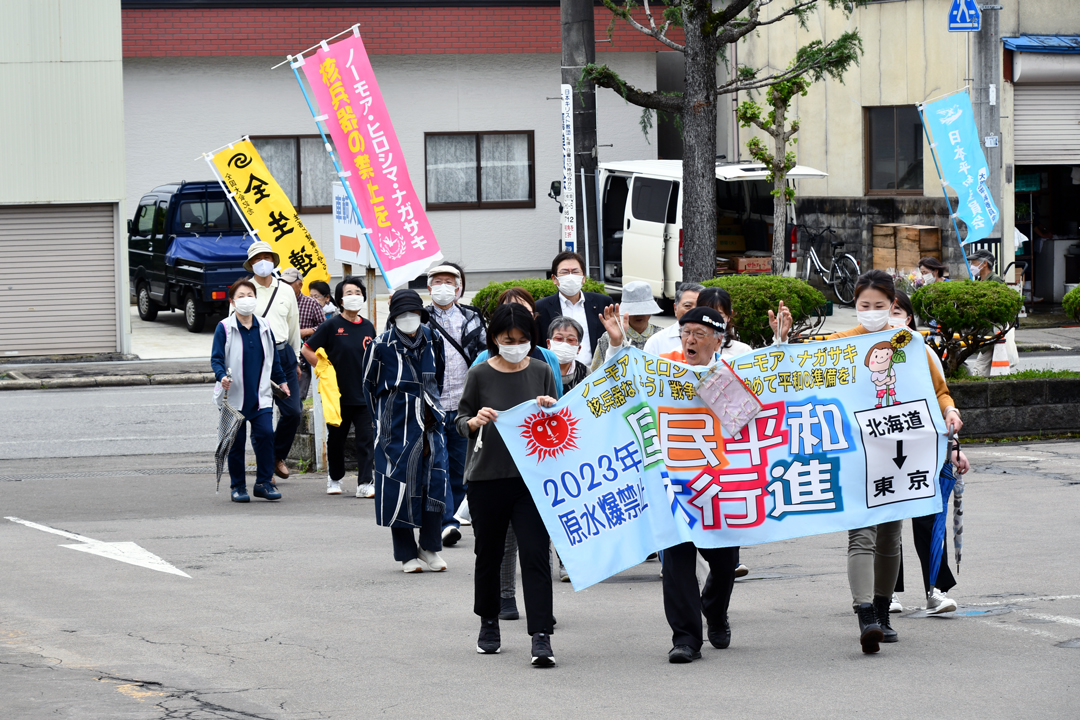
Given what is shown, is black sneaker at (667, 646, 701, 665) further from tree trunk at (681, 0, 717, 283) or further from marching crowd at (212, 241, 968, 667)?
tree trunk at (681, 0, 717, 283)

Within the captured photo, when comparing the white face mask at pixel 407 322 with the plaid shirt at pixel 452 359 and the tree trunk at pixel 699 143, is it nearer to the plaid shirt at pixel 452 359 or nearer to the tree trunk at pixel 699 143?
the plaid shirt at pixel 452 359

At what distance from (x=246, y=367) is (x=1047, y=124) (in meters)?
16.7

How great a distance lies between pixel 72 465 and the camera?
1332cm

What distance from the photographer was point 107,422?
623 inches

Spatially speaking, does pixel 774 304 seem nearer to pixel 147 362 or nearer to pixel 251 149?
pixel 251 149

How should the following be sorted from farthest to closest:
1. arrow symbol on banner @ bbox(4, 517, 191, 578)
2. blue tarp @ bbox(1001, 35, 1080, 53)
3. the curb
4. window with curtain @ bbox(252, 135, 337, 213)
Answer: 1. window with curtain @ bbox(252, 135, 337, 213)
2. blue tarp @ bbox(1001, 35, 1080, 53)
3. the curb
4. arrow symbol on banner @ bbox(4, 517, 191, 578)

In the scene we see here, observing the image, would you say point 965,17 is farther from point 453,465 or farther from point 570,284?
point 453,465

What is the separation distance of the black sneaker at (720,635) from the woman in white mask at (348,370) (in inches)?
205

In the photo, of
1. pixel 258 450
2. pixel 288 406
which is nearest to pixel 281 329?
pixel 288 406

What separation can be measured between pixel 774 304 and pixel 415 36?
52.4 feet

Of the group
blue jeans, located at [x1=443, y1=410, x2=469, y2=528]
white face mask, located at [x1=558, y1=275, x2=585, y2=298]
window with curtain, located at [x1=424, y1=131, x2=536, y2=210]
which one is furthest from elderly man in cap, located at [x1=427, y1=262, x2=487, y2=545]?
window with curtain, located at [x1=424, y1=131, x2=536, y2=210]

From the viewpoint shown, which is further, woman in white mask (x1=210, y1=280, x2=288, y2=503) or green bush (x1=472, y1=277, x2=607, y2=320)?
green bush (x1=472, y1=277, x2=607, y2=320)

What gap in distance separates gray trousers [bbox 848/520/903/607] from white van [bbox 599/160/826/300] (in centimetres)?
1363

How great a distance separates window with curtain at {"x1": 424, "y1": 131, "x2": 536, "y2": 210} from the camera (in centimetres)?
2805
